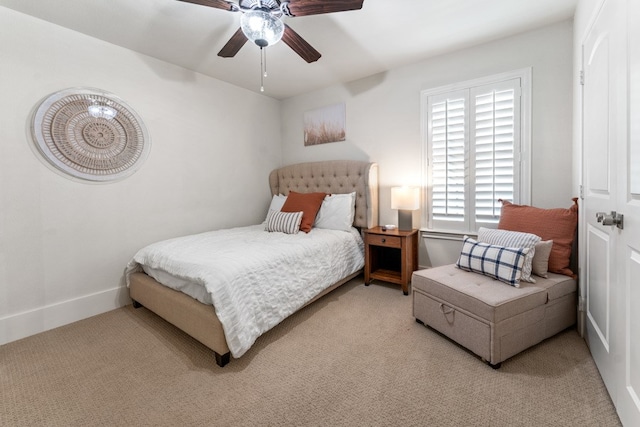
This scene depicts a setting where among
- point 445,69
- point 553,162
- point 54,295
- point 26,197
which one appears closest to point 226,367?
point 54,295

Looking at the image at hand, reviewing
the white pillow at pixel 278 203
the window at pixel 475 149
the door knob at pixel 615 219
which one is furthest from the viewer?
the white pillow at pixel 278 203

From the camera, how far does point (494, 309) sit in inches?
61.1

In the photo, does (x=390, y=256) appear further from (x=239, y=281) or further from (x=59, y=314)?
(x=59, y=314)

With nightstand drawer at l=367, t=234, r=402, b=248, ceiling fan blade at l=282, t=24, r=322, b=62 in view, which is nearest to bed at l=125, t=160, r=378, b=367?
nightstand drawer at l=367, t=234, r=402, b=248

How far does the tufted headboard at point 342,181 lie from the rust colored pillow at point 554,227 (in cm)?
141

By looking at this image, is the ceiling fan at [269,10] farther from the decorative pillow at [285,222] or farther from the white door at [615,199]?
the decorative pillow at [285,222]

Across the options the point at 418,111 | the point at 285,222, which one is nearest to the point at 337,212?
the point at 285,222

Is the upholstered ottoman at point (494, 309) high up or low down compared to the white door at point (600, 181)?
down

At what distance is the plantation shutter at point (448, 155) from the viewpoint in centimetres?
272

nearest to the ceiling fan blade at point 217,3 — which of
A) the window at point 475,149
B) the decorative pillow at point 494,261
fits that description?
the window at point 475,149

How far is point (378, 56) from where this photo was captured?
9.23 feet

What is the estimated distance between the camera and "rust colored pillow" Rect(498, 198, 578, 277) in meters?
1.96

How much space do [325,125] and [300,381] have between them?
10.0 feet

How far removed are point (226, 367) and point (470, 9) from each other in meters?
3.13
